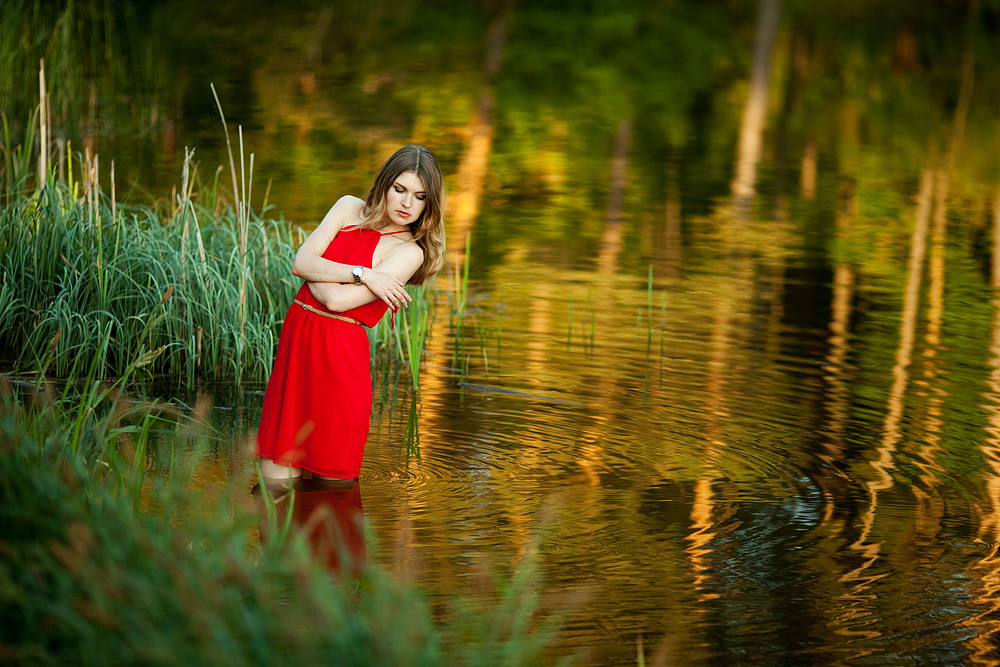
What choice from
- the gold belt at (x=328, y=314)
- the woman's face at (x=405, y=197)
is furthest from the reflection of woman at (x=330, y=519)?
the woman's face at (x=405, y=197)

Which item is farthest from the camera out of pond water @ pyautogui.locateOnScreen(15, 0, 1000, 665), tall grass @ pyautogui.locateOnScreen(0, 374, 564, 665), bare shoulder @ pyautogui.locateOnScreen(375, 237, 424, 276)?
bare shoulder @ pyautogui.locateOnScreen(375, 237, 424, 276)

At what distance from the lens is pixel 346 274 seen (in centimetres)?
458

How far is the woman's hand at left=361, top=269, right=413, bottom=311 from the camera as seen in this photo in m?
4.50

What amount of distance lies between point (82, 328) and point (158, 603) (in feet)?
12.9

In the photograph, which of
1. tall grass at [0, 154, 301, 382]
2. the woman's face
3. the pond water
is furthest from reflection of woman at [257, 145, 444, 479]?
tall grass at [0, 154, 301, 382]

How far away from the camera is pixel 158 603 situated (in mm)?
2516

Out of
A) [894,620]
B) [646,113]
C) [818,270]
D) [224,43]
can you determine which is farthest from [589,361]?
[224,43]

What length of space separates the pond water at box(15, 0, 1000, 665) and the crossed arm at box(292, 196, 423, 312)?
0.75 metres

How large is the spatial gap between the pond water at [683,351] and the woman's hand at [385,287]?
762mm

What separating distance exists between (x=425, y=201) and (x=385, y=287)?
36cm

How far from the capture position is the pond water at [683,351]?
164 inches

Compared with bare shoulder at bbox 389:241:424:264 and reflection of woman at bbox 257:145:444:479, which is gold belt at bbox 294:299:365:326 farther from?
bare shoulder at bbox 389:241:424:264

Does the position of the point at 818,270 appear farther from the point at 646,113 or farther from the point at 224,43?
the point at 224,43

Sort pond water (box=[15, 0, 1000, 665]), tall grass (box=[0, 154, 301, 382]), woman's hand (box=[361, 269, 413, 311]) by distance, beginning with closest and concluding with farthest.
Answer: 1. pond water (box=[15, 0, 1000, 665])
2. woman's hand (box=[361, 269, 413, 311])
3. tall grass (box=[0, 154, 301, 382])
